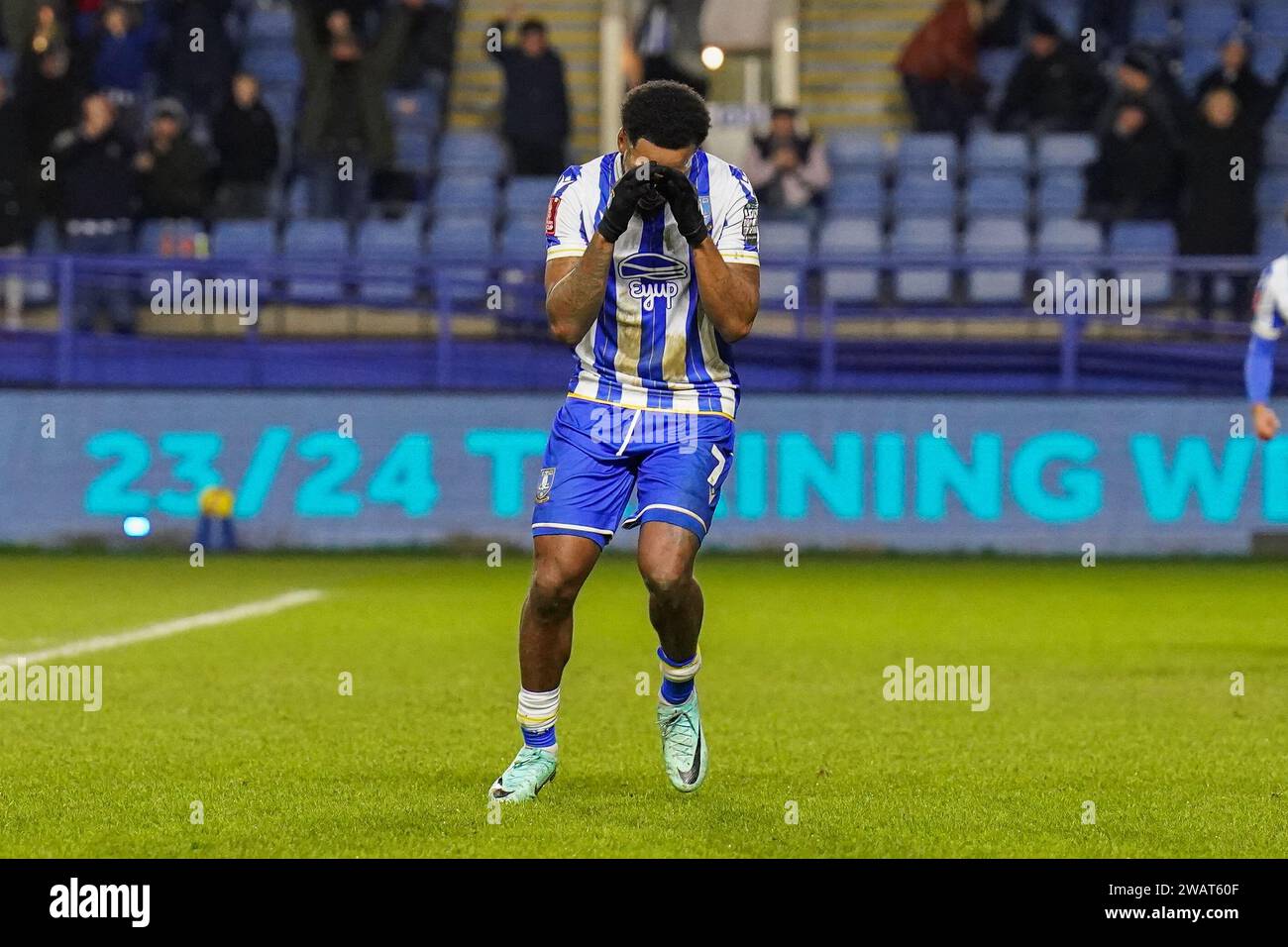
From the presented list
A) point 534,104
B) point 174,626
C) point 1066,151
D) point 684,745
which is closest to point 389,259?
point 534,104

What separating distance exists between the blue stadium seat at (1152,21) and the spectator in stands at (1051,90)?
3.68 feet

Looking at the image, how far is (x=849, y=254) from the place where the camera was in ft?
66.8

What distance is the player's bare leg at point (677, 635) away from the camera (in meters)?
7.23

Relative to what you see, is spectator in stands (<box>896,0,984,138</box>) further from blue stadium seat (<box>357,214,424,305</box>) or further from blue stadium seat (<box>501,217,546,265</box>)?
blue stadium seat (<box>357,214,424,305</box>)

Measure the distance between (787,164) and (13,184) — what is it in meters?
6.57

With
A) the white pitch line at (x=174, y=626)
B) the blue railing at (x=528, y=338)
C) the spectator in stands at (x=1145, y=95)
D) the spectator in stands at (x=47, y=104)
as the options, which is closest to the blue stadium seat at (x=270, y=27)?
the spectator in stands at (x=47, y=104)

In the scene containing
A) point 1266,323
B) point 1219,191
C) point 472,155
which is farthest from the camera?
point 472,155

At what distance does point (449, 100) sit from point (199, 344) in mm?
5484

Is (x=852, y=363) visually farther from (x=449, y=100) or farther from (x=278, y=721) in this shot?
(x=278, y=721)

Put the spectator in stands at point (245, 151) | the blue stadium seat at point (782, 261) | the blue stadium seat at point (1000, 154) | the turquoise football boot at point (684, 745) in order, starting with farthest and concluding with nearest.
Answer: the blue stadium seat at point (1000, 154) < the spectator in stands at point (245, 151) < the blue stadium seat at point (782, 261) < the turquoise football boot at point (684, 745)

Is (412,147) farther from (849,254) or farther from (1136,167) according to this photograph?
(1136,167)

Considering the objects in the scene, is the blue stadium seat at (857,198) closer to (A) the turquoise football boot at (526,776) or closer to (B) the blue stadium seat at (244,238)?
(B) the blue stadium seat at (244,238)
